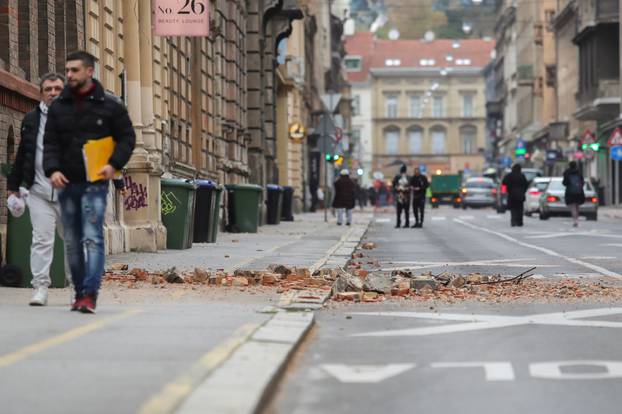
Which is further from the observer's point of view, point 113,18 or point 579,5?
point 579,5

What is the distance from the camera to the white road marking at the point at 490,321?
38.0 ft

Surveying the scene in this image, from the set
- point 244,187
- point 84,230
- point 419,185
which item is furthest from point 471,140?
point 84,230

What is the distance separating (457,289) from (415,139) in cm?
18215

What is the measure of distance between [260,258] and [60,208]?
10.4 m

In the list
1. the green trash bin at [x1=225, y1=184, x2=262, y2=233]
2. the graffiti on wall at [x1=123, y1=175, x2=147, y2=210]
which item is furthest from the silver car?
the graffiti on wall at [x1=123, y1=175, x2=147, y2=210]

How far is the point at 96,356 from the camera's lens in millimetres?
8977

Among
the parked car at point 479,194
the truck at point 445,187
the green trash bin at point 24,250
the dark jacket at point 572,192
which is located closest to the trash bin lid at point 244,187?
the dark jacket at point 572,192

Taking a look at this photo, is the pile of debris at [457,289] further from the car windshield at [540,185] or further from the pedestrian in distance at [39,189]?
the car windshield at [540,185]

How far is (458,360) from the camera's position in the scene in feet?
31.9

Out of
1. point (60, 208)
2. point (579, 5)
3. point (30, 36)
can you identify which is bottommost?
point (60, 208)

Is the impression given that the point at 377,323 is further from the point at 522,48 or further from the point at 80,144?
the point at 522,48

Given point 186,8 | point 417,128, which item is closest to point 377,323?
point 186,8

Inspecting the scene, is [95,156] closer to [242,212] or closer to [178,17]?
[178,17]

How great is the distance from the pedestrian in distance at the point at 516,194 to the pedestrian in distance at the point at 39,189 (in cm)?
3146
